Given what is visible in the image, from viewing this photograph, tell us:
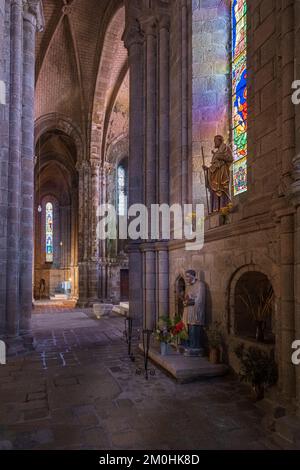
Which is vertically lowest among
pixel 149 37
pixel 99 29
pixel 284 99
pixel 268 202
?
pixel 268 202

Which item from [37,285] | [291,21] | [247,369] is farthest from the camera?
[37,285]

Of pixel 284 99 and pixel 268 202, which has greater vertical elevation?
pixel 284 99

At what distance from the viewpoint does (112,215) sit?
2642 centimetres

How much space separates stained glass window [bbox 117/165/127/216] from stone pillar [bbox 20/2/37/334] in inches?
645

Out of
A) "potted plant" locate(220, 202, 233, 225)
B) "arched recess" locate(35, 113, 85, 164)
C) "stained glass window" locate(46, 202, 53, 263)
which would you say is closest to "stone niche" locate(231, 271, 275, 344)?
"potted plant" locate(220, 202, 233, 225)

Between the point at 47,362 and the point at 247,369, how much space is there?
4.67m

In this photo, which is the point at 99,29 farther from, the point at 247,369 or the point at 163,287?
the point at 247,369

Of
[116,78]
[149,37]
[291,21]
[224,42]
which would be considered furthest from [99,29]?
[291,21]

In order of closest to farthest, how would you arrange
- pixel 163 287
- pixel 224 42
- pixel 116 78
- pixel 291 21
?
pixel 291 21 → pixel 224 42 → pixel 163 287 → pixel 116 78

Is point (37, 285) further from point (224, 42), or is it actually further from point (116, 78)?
point (224, 42)

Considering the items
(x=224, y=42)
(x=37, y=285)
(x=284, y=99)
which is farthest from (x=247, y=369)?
(x=37, y=285)

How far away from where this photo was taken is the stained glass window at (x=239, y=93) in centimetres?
919

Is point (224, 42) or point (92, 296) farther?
point (92, 296)

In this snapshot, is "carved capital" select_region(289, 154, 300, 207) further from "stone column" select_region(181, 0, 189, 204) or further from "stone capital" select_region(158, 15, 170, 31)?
"stone capital" select_region(158, 15, 170, 31)
